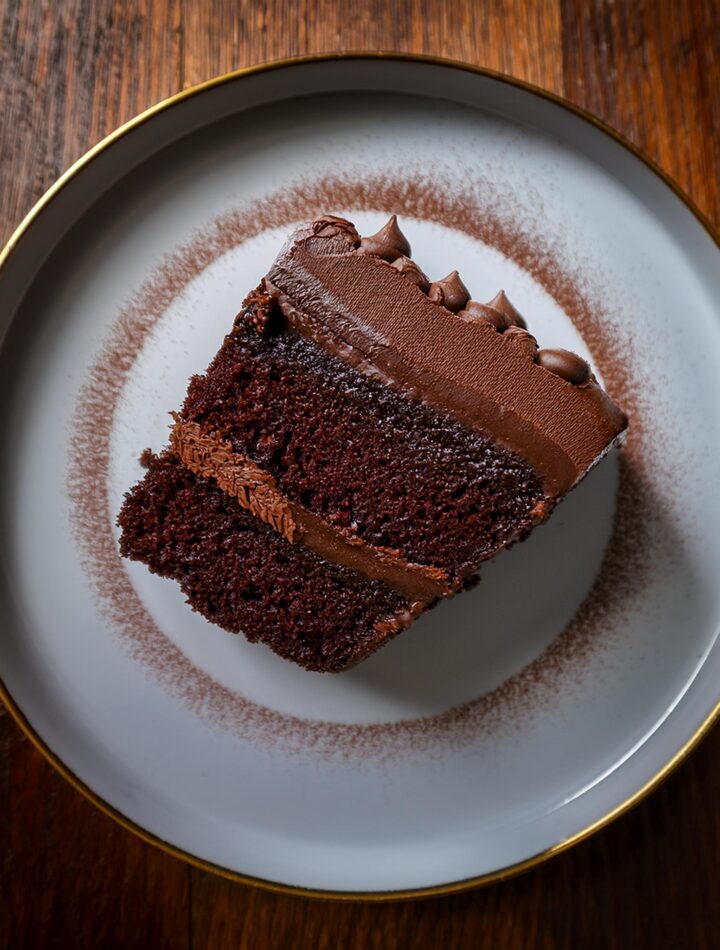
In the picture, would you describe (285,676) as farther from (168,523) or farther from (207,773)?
(168,523)

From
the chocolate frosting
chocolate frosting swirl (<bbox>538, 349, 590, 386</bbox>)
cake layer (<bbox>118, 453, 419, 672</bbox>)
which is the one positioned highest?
chocolate frosting swirl (<bbox>538, 349, 590, 386</bbox>)

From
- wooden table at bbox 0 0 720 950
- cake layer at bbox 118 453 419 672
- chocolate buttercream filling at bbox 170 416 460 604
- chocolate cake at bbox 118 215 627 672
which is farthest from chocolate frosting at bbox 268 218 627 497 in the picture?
wooden table at bbox 0 0 720 950

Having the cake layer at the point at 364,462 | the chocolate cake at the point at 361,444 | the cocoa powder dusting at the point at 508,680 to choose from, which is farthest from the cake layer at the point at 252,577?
the cocoa powder dusting at the point at 508,680

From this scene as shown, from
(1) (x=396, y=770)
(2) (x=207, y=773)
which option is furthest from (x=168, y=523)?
(1) (x=396, y=770)

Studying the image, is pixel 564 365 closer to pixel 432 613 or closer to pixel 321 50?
pixel 432 613

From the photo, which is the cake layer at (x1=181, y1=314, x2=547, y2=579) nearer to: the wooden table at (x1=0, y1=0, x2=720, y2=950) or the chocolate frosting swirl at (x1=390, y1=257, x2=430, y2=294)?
the chocolate frosting swirl at (x1=390, y1=257, x2=430, y2=294)

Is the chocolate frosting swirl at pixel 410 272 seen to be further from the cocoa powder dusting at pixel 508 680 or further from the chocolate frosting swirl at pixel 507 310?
the cocoa powder dusting at pixel 508 680
